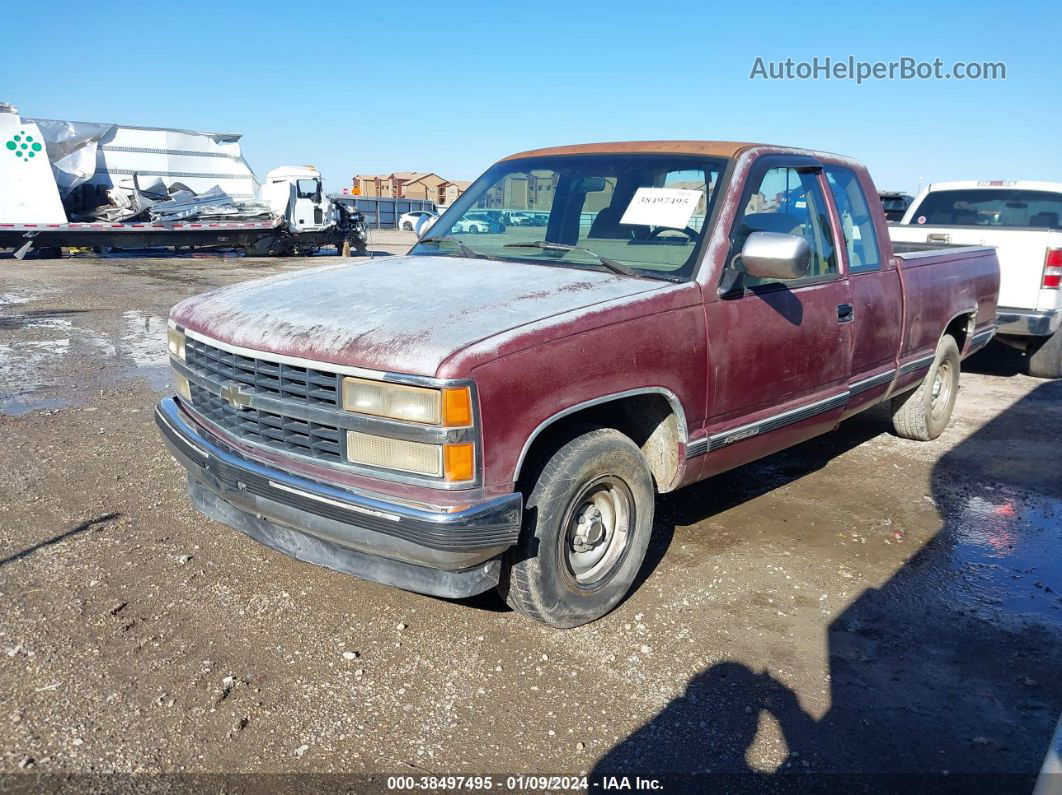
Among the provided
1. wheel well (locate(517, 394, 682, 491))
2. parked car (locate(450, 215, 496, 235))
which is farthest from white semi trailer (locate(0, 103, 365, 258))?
wheel well (locate(517, 394, 682, 491))

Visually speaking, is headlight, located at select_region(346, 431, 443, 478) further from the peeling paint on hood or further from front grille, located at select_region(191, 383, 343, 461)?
the peeling paint on hood

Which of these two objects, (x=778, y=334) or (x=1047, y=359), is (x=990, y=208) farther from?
(x=778, y=334)

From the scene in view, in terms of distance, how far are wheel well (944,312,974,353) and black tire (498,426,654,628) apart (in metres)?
3.85

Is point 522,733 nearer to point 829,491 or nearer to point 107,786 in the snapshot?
point 107,786

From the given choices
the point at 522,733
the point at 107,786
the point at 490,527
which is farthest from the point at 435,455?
the point at 107,786

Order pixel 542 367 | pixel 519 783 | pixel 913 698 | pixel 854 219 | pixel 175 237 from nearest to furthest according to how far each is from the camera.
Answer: pixel 519 783 → pixel 542 367 → pixel 913 698 → pixel 854 219 → pixel 175 237

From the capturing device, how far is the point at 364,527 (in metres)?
2.91

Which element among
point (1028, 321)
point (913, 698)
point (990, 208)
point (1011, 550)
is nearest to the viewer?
point (913, 698)

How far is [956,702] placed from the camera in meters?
3.09

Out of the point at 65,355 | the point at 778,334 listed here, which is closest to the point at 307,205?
the point at 65,355

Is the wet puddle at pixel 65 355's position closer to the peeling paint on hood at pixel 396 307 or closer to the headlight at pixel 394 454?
the peeling paint on hood at pixel 396 307

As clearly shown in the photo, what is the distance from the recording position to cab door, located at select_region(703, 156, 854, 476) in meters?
3.77

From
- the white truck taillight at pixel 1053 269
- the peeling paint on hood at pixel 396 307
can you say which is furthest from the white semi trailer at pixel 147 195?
the white truck taillight at pixel 1053 269

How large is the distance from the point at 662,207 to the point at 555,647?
6.83 feet
